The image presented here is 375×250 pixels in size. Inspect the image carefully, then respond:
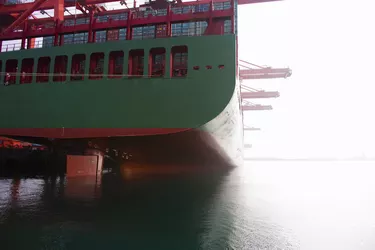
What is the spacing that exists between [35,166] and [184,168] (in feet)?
35.7

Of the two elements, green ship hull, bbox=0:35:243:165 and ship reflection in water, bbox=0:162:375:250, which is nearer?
ship reflection in water, bbox=0:162:375:250

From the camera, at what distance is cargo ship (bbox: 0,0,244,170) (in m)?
9.96

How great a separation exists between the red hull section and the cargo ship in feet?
0.13

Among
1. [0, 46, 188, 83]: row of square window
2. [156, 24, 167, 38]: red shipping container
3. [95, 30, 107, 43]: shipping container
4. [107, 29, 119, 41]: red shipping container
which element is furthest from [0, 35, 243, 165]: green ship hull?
[95, 30, 107, 43]: shipping container

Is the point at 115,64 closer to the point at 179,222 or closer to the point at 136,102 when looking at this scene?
the point at 136,102

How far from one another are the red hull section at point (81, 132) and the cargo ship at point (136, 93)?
0.04 meters

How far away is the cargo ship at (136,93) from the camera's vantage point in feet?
32.7

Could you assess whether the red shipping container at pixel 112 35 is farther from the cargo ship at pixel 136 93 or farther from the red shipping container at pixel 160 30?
the red shipping container at pixel 160 30

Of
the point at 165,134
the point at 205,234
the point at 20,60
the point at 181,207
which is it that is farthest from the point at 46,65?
the point at 205,234

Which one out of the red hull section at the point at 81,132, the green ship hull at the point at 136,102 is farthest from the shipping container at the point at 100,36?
the red hull section at the point at 81,132

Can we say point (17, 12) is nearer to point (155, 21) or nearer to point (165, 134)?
point (155, 21)

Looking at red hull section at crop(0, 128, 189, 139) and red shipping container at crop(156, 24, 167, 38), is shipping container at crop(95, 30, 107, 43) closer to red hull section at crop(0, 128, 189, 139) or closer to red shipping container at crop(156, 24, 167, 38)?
red shipping container at crop(156, 24, 167, 38)

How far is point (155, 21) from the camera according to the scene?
41.2 feet

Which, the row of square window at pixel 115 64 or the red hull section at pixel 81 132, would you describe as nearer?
the red hull section at pixel 81 132
